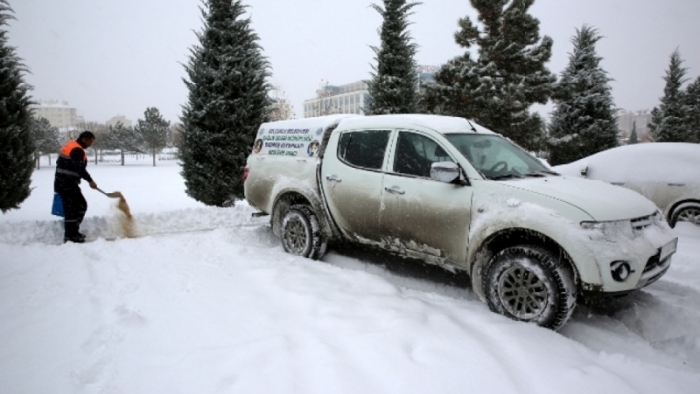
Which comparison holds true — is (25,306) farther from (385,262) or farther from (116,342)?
(385,262)

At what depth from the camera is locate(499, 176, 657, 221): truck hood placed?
3.13 m

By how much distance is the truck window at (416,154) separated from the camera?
409 cm

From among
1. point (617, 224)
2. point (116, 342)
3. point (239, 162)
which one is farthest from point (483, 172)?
point (239, 162)

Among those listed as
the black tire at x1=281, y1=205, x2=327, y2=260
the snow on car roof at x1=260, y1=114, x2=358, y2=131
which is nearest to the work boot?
the black tire at x1=281, y1=205, x2=327, y2=260

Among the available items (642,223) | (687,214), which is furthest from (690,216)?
(642,223)

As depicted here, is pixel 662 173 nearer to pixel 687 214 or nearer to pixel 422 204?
pixel 687 214

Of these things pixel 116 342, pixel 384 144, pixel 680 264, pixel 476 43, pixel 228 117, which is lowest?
pixel 116 342

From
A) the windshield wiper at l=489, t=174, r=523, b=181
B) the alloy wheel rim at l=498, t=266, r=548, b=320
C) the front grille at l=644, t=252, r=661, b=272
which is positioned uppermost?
the windshield wiper at l=489, t=174, r=523, b=181

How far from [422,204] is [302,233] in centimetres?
196

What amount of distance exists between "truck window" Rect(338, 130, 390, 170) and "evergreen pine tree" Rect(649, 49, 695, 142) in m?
31.4

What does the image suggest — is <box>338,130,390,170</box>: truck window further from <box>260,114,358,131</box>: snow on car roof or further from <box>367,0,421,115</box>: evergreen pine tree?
<box>367,0,421,115</box>: evergreen pine tree

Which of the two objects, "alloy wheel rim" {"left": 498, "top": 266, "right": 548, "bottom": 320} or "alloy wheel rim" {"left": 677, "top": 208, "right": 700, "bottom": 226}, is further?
"alloy wheel rim" {"left": 677, "top": 208, "right": 700, "bottom": 226}

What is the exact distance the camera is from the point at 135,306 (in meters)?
3.54

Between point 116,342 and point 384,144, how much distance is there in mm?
3258
